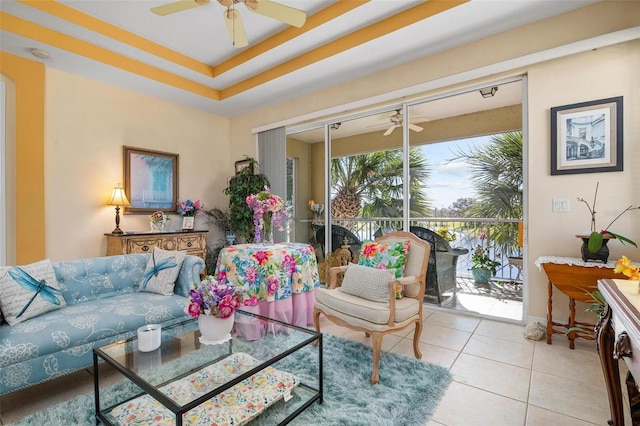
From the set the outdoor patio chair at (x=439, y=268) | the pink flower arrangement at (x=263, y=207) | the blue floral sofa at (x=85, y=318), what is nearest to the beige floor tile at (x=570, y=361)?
the outdoor patio chair at (x=439, y=268)

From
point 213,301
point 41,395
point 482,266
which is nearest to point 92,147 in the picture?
point 41,395

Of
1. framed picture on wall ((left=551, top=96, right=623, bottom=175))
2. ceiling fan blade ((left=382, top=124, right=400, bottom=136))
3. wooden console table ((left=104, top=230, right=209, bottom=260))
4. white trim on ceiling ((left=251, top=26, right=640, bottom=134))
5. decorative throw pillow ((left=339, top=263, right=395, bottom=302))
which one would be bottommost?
decorative throw pillow ((left=339, top=263, right=395, bottom=302))

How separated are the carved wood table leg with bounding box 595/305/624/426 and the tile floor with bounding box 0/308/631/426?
1.01 feet

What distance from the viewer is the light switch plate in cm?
256

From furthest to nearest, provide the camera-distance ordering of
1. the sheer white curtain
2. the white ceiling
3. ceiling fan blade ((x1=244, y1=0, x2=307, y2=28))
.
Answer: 1. the sheer white curtain
2. the white ceiling
3. ceiling fan blade ((x1=244, y1=0, x2=307, y2=28))

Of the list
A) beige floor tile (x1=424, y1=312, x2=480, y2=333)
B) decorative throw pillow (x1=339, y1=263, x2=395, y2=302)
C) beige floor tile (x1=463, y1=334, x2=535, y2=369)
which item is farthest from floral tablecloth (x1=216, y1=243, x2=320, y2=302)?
beige floor tile (x1=463, y1=334, x2=535, y2=369)

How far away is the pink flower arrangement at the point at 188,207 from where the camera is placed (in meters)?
4.45

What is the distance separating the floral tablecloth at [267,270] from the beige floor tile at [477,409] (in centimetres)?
143

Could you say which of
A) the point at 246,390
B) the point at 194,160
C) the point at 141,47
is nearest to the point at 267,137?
the point at 194,160

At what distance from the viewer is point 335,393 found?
172cm

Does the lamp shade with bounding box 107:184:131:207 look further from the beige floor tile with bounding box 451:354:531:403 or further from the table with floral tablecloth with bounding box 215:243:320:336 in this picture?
the beige floor tile with bounding box 451:354:531:403

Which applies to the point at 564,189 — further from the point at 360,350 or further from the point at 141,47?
the point at 141,47

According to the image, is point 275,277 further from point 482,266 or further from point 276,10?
point 482,266

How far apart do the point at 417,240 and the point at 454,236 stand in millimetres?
1325
